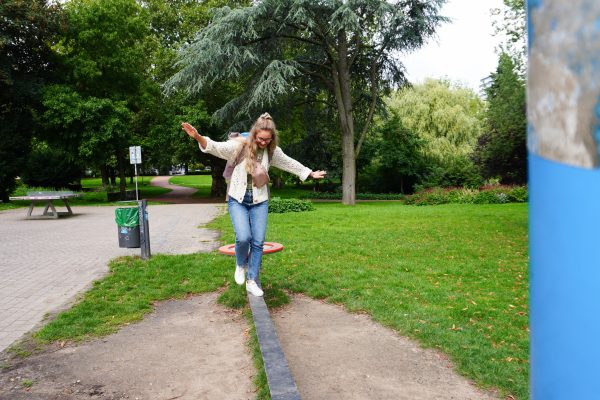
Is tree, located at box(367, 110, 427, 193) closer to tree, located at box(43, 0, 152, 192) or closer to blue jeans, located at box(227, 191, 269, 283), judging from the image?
tree, located at box(43, 0, 152, 192)

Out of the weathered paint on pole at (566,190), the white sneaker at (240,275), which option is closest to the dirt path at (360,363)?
the white sneaker at (240,275)

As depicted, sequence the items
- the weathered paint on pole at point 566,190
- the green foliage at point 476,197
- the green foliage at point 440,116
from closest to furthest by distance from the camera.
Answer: the weathered paint on pole at point 566,190 → the green foliage at point 476,197 → the green foliage at point 440,116

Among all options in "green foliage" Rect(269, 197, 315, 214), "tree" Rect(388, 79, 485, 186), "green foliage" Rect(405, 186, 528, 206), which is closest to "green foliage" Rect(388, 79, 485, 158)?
"tree" Rect(388, 79, 485, 186)

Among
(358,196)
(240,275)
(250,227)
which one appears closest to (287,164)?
(250,227)

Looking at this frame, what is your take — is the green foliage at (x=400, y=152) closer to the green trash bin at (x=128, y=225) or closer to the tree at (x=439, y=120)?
the tree at (x=439, y=120)

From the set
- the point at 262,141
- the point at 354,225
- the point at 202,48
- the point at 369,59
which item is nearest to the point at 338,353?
the point at 262,141

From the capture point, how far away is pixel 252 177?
17.5 feet

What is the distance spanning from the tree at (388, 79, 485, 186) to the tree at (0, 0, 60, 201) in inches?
895

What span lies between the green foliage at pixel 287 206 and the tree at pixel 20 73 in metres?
15.5

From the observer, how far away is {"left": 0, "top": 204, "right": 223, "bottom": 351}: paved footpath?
6.46m

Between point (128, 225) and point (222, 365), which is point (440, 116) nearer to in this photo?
point (128, 225)

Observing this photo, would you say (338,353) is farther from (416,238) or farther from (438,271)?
(416,238)

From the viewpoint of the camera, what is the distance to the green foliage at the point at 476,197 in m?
25.8

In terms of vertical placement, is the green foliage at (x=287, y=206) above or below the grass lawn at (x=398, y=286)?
above
